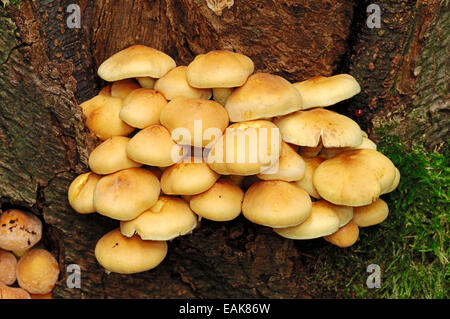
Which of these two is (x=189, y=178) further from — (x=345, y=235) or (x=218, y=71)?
(x=345, y=235)

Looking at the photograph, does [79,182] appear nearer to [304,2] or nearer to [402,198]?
[304,2]

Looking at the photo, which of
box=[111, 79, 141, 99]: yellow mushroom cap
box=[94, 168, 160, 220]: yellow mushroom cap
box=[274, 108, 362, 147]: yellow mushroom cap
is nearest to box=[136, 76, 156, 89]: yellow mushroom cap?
box=[111, 79, 141, 99]: yellow mushroom cap

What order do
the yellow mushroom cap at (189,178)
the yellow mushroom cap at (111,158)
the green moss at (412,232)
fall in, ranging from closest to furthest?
the yellow mushroom cap at (189,178) → the yellow mushroom cap at (111,158) → the green moss at (412,232)

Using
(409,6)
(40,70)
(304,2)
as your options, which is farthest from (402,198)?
(40,70)

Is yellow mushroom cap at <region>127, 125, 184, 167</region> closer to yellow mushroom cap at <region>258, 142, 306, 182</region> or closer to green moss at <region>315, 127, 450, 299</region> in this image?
yellow mushroom cap at <region>258, 142, 306, 182</region>

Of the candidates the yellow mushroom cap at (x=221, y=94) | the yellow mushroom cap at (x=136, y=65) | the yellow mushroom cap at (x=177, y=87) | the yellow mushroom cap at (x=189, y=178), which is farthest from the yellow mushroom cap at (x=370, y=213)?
the yellow mushroom cap at (x=136, y=65)

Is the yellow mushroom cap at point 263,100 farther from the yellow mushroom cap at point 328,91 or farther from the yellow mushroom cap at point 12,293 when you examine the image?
the yellow mushroom cap at point 12,293
